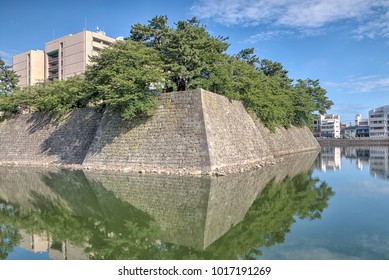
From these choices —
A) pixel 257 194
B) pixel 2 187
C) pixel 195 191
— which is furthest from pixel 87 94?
pixel 257 194

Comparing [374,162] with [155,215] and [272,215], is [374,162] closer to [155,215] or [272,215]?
[272,215]

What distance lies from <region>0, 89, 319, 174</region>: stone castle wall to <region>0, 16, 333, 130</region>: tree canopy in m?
0.77

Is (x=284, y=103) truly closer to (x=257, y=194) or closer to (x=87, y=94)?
(x=87, y=94)

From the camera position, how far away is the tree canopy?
1332 cm

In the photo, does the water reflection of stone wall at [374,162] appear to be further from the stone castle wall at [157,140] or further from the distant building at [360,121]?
the distant building at [360,121]

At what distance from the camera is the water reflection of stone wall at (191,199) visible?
5.51 metres

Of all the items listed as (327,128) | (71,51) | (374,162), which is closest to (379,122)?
(327,128)

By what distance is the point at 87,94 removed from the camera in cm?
1611

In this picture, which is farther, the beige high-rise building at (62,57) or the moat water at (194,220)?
the beige high-rise building at (62,57)

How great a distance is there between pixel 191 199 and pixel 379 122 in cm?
6150

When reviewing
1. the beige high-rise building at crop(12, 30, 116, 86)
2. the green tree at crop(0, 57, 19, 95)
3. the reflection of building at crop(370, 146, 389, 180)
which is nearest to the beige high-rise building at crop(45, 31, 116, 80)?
the beige high-rise building at crop(12, 30, 116, 86)

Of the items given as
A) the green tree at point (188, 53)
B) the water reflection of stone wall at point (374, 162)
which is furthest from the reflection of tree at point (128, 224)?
the green tree at point (188, 53)

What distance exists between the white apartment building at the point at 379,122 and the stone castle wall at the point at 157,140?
48.8m

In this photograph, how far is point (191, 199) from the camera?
7.79m
